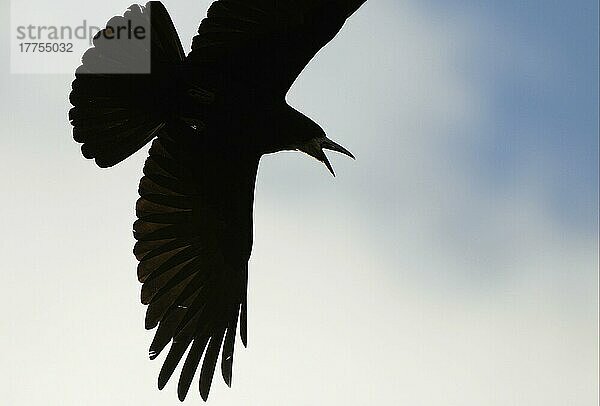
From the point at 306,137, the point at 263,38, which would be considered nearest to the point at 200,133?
the point at 306,137

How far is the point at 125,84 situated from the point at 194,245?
1680 millimetres

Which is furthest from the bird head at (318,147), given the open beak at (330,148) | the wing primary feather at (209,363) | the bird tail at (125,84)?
the wing primary feather at (209,363)

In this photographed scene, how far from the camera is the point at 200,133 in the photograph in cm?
934

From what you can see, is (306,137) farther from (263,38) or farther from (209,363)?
(209,363)

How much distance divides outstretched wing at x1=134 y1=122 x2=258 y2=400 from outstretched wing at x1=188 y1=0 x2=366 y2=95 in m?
0.79

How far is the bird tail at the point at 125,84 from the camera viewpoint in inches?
347

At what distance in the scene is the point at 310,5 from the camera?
8469 mm

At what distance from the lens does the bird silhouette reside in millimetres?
8688

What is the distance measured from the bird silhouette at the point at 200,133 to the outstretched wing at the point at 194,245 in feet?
0.04

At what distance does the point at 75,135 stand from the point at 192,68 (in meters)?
1.39

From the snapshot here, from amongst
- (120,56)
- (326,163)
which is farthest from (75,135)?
(326,163)

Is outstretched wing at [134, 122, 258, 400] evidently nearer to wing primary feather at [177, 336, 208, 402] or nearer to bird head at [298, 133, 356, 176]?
wing primary feather at [177, 336, 208, 402]

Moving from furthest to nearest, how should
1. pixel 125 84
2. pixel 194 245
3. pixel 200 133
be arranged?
pixel 194 245, pixel 200 133, pixel 125 84

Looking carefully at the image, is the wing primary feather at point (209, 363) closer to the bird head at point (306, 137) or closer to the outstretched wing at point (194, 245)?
the outstretched wing at point (194, 245)
